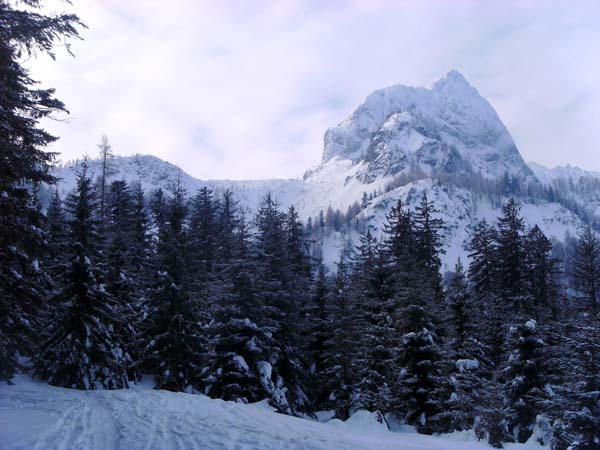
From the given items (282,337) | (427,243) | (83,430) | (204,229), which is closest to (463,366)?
(282,337)

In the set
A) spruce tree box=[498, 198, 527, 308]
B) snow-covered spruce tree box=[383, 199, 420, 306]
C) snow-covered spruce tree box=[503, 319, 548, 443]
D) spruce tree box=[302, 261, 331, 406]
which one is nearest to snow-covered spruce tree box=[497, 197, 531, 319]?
spruce tree box=[498, 198, 527, 308]

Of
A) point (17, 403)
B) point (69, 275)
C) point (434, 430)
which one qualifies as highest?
point (69, 275)

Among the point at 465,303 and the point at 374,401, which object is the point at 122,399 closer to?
the point at 374,401

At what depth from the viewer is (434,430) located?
23.2m

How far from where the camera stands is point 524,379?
2120cm

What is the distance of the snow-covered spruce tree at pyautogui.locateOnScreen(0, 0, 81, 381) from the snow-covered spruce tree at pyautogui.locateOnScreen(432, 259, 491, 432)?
17.2 metres

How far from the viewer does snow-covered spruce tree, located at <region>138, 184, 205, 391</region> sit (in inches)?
978

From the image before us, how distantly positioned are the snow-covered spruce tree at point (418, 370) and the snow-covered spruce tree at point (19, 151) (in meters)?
17.4

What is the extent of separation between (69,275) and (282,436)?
16550 millimetres

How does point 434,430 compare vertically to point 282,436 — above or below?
below

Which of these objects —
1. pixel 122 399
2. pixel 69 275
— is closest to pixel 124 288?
pixel 69 275

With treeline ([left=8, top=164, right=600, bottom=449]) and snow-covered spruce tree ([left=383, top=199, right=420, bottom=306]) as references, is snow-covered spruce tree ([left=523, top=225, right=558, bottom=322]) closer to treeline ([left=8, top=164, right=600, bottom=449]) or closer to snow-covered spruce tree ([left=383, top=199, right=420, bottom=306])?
treeline ([left=8, top=164, right=600, bottom=449])

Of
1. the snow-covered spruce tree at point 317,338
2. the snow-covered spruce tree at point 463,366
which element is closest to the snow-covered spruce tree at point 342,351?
the snow-covered spruce tree at point 317,338

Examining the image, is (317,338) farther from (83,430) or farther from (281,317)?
(83,430)
